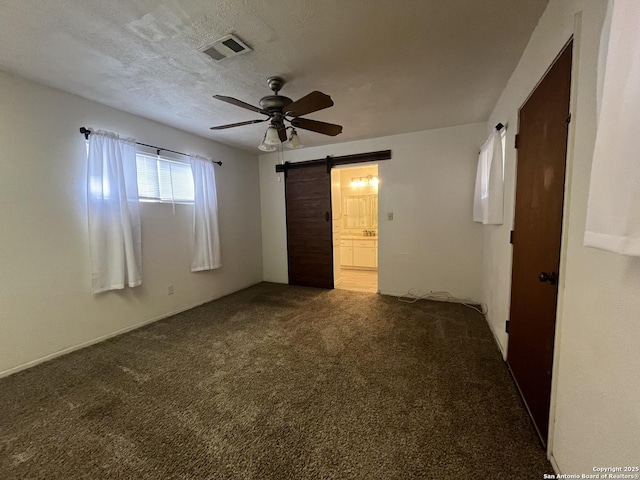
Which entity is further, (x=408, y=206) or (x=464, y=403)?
(x=408, y=206)

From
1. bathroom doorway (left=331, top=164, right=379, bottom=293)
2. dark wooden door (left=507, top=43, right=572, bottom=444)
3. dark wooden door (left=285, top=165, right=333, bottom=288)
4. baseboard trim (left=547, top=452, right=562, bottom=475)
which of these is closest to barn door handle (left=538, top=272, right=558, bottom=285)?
dark wooden door (left=507, top=43, right=572, bottom=444)

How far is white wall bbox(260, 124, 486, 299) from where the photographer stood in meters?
3.60

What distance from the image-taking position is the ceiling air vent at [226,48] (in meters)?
1.75

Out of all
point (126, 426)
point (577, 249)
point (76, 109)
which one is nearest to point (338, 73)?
point (577, 249)

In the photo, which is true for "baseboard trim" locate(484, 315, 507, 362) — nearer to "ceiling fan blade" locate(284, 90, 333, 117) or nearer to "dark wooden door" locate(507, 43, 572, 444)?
"dark wooden door" locate(507, 43, 572, 444)

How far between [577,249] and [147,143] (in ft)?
13.3

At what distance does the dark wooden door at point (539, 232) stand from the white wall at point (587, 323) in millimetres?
113

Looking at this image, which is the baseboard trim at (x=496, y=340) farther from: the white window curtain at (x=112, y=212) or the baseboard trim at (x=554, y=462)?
the white window curtain at (x=112, y=212)

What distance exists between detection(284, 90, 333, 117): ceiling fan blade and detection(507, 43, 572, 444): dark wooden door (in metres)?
1.33

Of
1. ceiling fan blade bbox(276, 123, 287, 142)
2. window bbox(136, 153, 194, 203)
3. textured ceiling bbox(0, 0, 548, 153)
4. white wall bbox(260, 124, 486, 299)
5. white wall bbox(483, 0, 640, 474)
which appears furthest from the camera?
white wall bbox(260, 124, 486, 299)

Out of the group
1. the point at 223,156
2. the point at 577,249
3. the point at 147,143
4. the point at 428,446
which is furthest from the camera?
the point at 223,156

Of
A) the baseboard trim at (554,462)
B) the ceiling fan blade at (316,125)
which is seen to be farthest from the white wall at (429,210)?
the baseboard trim at (554,462)

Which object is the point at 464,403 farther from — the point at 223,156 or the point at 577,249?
the point at 223,156

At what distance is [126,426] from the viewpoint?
5.28 ft
